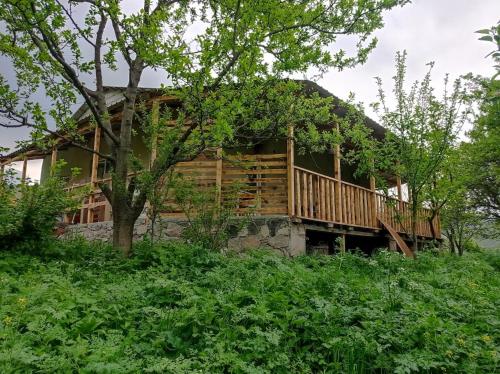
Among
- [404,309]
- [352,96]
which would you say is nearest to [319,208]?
[352,96]

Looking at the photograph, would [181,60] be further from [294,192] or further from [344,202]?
[344,202]

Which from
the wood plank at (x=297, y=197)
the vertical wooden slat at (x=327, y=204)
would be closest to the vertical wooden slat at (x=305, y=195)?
the wood plank at (x=297, y=197)

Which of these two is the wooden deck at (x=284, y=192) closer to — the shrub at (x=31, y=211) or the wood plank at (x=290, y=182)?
the wood plank at (x=290, y=182)

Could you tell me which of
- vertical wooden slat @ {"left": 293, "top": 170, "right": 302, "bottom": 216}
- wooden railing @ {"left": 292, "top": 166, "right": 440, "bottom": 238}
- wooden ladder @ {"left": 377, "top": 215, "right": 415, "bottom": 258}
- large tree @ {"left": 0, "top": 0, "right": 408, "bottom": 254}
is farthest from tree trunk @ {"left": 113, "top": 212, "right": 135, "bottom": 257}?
wooden ladder @ {"left": 377, "top": 215, "right": 415, "bottom": 258}

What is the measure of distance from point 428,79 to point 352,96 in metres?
2.15

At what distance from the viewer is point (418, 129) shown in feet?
27.1

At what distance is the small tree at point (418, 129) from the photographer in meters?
8.09

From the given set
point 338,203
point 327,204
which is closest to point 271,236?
point 327,204

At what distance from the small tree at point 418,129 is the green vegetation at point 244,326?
12.6 ft

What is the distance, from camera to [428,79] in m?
8.53

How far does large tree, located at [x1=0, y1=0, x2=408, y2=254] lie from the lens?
5.10 m

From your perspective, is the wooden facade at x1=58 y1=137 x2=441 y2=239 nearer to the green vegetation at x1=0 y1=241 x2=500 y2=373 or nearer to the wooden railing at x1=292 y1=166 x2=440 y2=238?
the wooden railing at x1=292 y1=166 x2=440 y2=238

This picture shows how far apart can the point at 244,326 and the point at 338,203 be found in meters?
7.14

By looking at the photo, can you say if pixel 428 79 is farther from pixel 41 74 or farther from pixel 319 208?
pixel 41 74
